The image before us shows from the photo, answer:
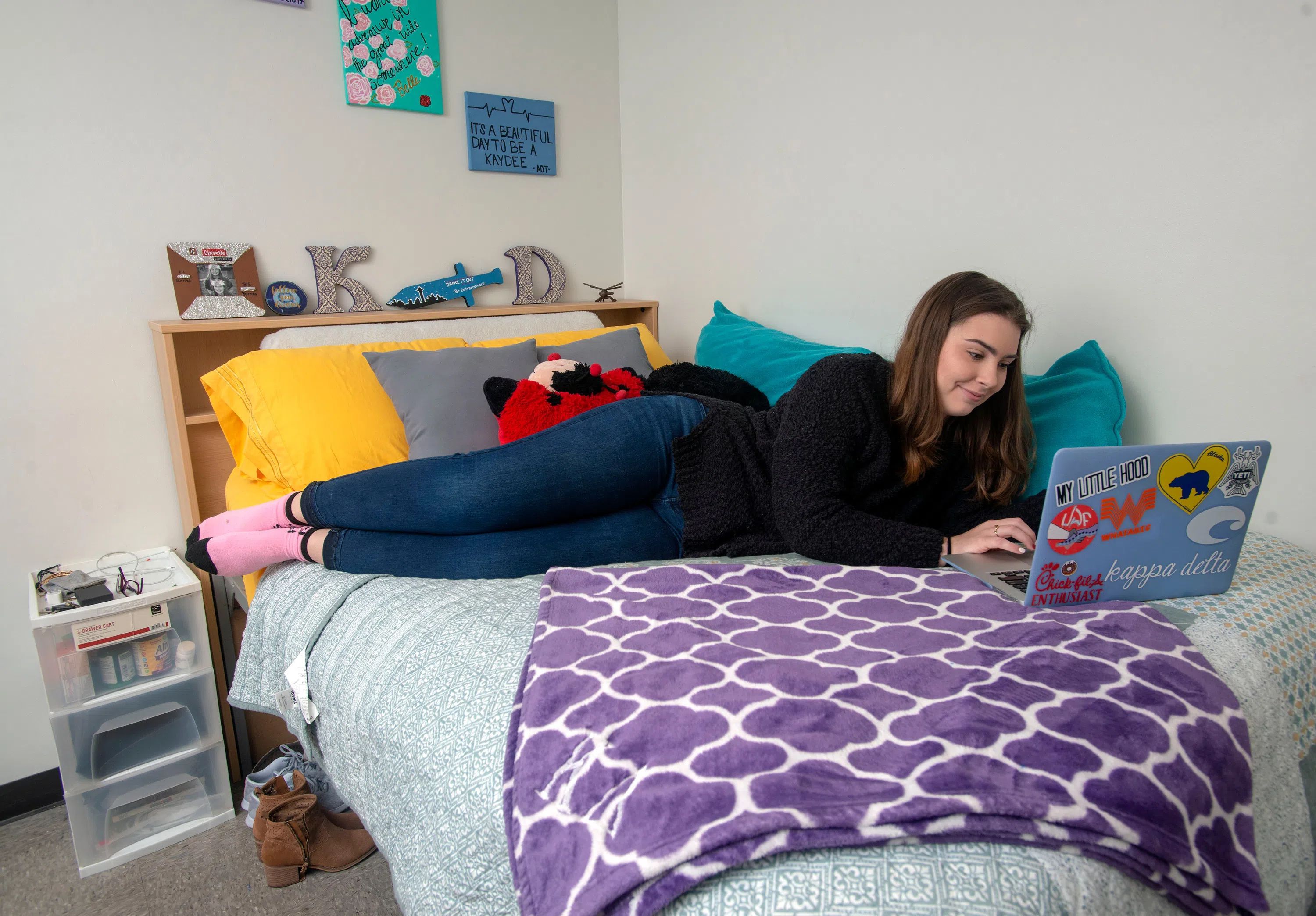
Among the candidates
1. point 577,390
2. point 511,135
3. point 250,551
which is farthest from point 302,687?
point 511,135

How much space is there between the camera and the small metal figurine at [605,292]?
2.54 metres

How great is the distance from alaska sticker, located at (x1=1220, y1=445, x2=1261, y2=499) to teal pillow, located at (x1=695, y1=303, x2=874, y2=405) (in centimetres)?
73

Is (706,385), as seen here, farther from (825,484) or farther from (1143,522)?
(1143,522)

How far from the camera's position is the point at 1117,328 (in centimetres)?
144

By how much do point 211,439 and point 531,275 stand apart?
3.41 ft

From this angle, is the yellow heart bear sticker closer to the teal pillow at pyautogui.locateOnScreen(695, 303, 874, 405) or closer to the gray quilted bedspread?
the gray quilted bedspread

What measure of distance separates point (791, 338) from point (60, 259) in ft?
5.55

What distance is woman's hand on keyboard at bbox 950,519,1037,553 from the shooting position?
1212 mm

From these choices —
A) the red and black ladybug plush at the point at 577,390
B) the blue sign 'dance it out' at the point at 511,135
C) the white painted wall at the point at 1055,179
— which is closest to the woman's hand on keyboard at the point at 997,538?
the white painted wall at the point at 1055,179

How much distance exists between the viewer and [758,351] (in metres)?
1.94

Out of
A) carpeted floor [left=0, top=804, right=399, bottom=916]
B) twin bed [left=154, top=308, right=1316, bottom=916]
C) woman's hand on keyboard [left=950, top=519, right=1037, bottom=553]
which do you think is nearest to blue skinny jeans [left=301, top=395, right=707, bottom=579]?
twin bed [left=154, top=308, right=1316, bottom=916]

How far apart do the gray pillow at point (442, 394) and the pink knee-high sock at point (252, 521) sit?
30 cm

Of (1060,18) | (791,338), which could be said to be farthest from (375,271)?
(1060,18)

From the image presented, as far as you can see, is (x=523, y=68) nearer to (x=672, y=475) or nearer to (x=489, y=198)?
(x=489, y=198)
